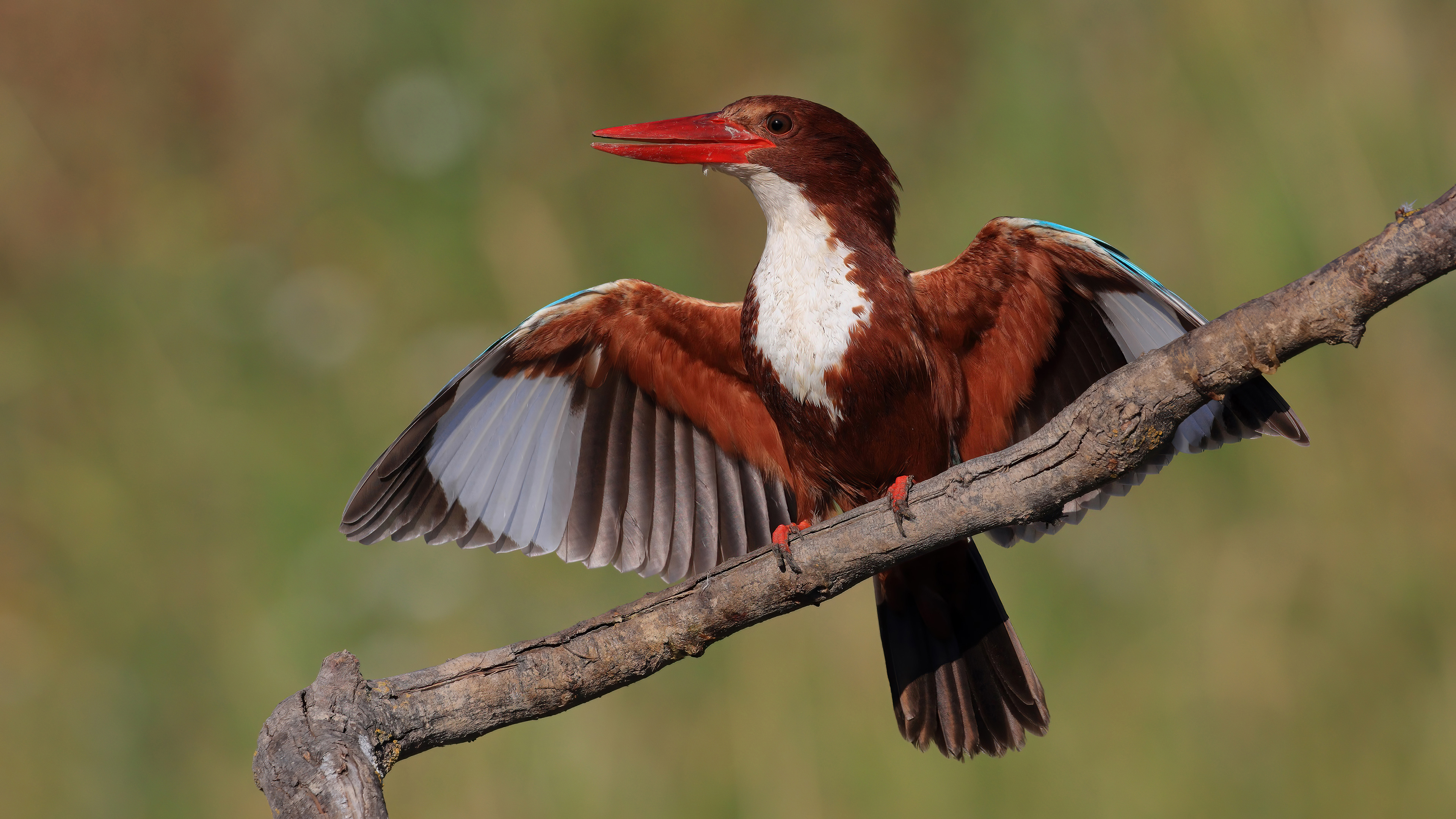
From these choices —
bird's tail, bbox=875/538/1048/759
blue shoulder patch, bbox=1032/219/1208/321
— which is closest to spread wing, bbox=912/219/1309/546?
blue shoulder patch, bbox=1032/219/1208/321

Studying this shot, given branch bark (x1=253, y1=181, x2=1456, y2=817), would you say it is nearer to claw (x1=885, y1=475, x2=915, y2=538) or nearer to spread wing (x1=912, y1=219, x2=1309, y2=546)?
claw (x1=885, y1=475, x2=915, y2=538)

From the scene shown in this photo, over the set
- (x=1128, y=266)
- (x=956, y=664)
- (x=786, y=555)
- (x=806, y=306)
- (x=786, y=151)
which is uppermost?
(x=786, y=151)

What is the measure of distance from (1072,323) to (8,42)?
441 centimetres

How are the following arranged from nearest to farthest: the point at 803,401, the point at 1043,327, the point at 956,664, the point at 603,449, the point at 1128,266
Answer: the point at 1128,266 → the point at 803,401 → the point at 1043,327 → the point at 956,664 → the point at 603,449

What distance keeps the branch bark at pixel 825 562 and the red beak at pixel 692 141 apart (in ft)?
2.84

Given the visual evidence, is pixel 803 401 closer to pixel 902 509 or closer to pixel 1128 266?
pixel 902 509

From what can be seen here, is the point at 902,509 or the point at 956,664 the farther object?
the point at 956,664

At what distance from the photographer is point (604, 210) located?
380 centimetres

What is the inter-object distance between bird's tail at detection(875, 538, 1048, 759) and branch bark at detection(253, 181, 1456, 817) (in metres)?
0.55

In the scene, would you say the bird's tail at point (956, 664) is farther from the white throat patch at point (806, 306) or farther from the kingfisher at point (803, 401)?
the white throat patch at point (806, 306)

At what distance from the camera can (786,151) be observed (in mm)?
2027

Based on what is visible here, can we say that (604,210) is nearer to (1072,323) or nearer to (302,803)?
(1072,323)

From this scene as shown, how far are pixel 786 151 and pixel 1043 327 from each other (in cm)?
66

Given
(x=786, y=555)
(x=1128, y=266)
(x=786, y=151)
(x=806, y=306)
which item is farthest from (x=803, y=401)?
(x=1128, y=266)
